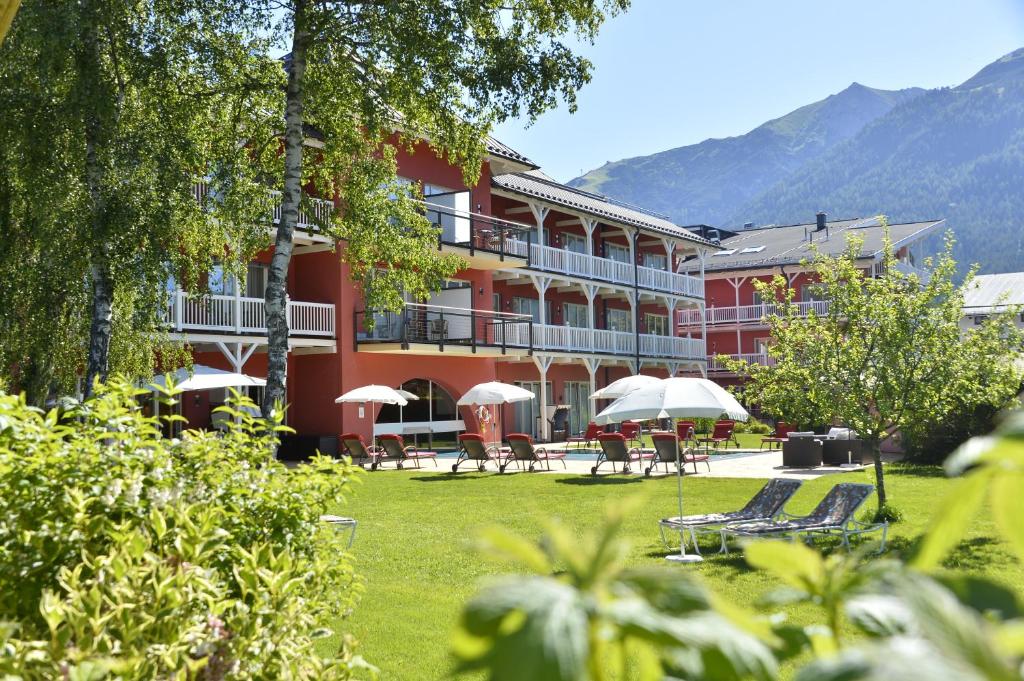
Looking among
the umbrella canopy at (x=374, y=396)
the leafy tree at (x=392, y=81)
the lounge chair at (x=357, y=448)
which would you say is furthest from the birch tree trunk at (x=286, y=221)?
the umbrella canopy at (x=374, y=396)

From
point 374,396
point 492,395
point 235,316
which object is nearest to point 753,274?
point 492,395

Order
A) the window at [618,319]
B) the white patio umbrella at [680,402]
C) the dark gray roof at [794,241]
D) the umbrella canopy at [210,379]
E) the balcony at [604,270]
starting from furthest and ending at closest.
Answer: the dark gray roof at [794,241] → the window at [618,319] → the balcony at [604,270] → the umbrella canopy at [210,379] → the white patio umbrella at [680,402]

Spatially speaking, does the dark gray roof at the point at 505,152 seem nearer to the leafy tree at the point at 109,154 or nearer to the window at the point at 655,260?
the window at the point at 655,260

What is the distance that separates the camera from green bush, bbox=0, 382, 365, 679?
9.55ft

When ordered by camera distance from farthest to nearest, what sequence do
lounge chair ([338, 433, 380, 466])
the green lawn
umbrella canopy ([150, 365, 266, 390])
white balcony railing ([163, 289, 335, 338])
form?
1. lounge chair ([338, 433, 380, 466])
2. white balcony railing ([163, 289, 335, 338])
3. umbrella canopy ([150, 365, 266, 390])
4. the green lawn

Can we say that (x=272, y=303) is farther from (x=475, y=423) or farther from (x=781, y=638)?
(x=475, y=423)

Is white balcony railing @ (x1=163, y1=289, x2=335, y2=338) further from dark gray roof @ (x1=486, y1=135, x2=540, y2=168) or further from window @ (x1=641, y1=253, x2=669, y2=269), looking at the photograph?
window @ (x1=641, y1=253, x2=669, y2=269)

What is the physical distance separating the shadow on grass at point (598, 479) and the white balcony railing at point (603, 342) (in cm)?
1110

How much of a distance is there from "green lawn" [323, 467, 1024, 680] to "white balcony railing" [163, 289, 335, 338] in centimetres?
531

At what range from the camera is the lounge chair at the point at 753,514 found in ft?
35.4

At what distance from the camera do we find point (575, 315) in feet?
128

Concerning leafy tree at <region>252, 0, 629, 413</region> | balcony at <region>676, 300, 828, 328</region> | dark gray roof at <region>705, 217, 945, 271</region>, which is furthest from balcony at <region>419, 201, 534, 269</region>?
dark gray roof at <region>705, 217, 945, 271</region>

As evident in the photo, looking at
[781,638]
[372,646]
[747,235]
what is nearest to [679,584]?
[781,638]

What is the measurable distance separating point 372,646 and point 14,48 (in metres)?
Answer: 9.31
